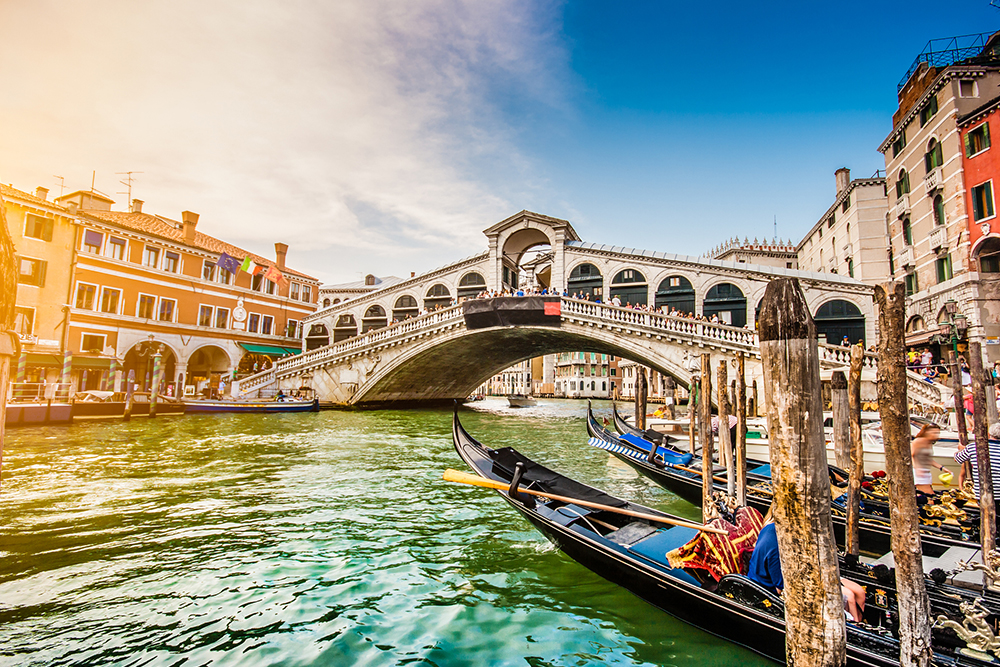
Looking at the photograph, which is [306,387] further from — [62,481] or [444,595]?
[444,595]

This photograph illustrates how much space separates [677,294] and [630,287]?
1.88 meters

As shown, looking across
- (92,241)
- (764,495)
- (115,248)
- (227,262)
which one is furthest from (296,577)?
(227,262)

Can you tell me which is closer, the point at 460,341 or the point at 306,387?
the point at 460,341

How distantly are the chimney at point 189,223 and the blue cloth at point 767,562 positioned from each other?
2288 cm

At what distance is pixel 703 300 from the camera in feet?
61.2

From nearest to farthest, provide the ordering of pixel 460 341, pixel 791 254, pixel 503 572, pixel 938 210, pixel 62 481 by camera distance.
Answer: pixel 503 572 → pixel 62 481 → pixel 938 210 → pixel 460 341 → pixel 791 254

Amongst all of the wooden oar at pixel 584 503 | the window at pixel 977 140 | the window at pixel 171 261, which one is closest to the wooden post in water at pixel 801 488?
the wooden oar at pixel 584 503

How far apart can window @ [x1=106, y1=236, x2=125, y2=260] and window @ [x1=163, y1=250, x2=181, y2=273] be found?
145 centimetres

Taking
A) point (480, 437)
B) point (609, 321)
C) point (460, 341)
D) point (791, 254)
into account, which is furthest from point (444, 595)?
point (791, 254)

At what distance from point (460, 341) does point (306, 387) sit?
6503mm

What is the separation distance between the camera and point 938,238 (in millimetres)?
13797

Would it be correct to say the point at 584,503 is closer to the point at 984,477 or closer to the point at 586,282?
the point at 984,477

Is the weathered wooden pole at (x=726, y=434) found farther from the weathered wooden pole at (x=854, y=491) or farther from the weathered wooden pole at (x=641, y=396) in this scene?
the weathered wooden pole at (x=641, y=396)

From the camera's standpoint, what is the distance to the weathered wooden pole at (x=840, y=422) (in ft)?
21.2
